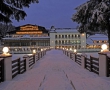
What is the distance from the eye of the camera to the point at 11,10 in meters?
11.0

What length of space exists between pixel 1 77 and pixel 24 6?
4.77 metres

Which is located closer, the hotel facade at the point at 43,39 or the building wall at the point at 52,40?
the hotel facade at the point at 43,39

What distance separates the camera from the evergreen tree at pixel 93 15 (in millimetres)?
19689

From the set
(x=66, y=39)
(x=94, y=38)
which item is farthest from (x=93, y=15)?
(x=94, y=38)

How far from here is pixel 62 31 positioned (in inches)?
3738

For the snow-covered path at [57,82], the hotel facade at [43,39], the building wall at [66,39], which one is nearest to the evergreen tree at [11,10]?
the snow-covered path at [57,82]

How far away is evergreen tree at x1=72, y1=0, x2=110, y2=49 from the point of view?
1969 cm

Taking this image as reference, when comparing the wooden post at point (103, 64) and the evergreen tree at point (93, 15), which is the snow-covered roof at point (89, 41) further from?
the wooden post at point (103, 64)

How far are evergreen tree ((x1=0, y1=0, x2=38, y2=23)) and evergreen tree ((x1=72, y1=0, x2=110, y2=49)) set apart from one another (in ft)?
32.3

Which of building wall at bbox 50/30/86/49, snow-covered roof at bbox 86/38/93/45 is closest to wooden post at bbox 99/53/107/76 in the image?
building wall at bbox 50/30/86/49

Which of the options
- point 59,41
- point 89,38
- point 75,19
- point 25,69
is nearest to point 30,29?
point 59,41

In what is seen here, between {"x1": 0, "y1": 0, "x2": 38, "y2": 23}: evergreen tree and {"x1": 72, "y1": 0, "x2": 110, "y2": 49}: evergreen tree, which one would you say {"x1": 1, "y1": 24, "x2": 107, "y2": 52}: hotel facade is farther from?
{"x1": 0, "y1": 0, "x2": 38, "y2": 23}: evergreen tree

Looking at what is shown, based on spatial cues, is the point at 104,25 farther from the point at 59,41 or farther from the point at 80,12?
the point at 59,41

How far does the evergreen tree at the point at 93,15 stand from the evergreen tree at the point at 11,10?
32.3ft
